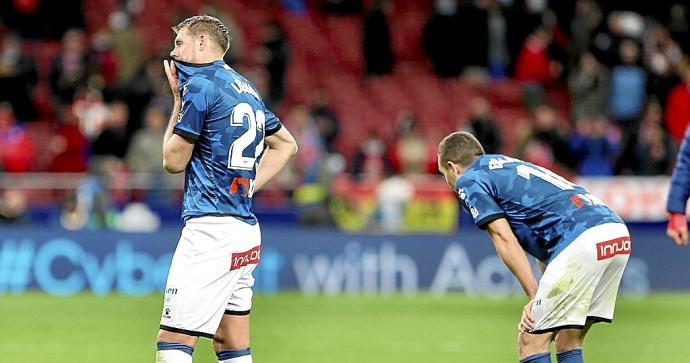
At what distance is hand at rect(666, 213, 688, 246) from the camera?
984cm

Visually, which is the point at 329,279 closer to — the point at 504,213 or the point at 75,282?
the point at 75,282

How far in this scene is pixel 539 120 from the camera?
23.4 m

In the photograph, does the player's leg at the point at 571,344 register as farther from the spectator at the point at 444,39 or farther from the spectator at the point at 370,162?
the spectator at the point at 444,39

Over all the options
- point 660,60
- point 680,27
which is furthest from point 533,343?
point 680,27

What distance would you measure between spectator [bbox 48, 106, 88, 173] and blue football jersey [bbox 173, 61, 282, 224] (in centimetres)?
1376

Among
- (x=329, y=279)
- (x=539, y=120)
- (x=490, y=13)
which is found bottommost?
(x=329, y=279)

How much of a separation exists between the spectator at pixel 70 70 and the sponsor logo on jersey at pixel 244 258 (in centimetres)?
1511

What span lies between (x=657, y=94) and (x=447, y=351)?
44.3ft

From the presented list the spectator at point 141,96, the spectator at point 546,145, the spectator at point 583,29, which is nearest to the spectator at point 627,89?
the spectator at point 583,29

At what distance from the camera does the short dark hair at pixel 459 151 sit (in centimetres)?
843

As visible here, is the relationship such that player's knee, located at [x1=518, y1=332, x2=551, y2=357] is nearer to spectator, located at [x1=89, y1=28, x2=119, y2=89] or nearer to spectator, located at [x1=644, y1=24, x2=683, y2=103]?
spectator, located at [x1=89, y1=28, x2=119, y2=89]

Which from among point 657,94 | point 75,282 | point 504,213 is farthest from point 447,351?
point 657,94

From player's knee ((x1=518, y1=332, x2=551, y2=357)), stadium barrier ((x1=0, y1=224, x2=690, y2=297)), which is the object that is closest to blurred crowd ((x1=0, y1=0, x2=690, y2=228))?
stadium barrier ((x1=0, y1=224, x2=690, y2=297))

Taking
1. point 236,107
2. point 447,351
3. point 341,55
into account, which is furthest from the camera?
point 341,55
